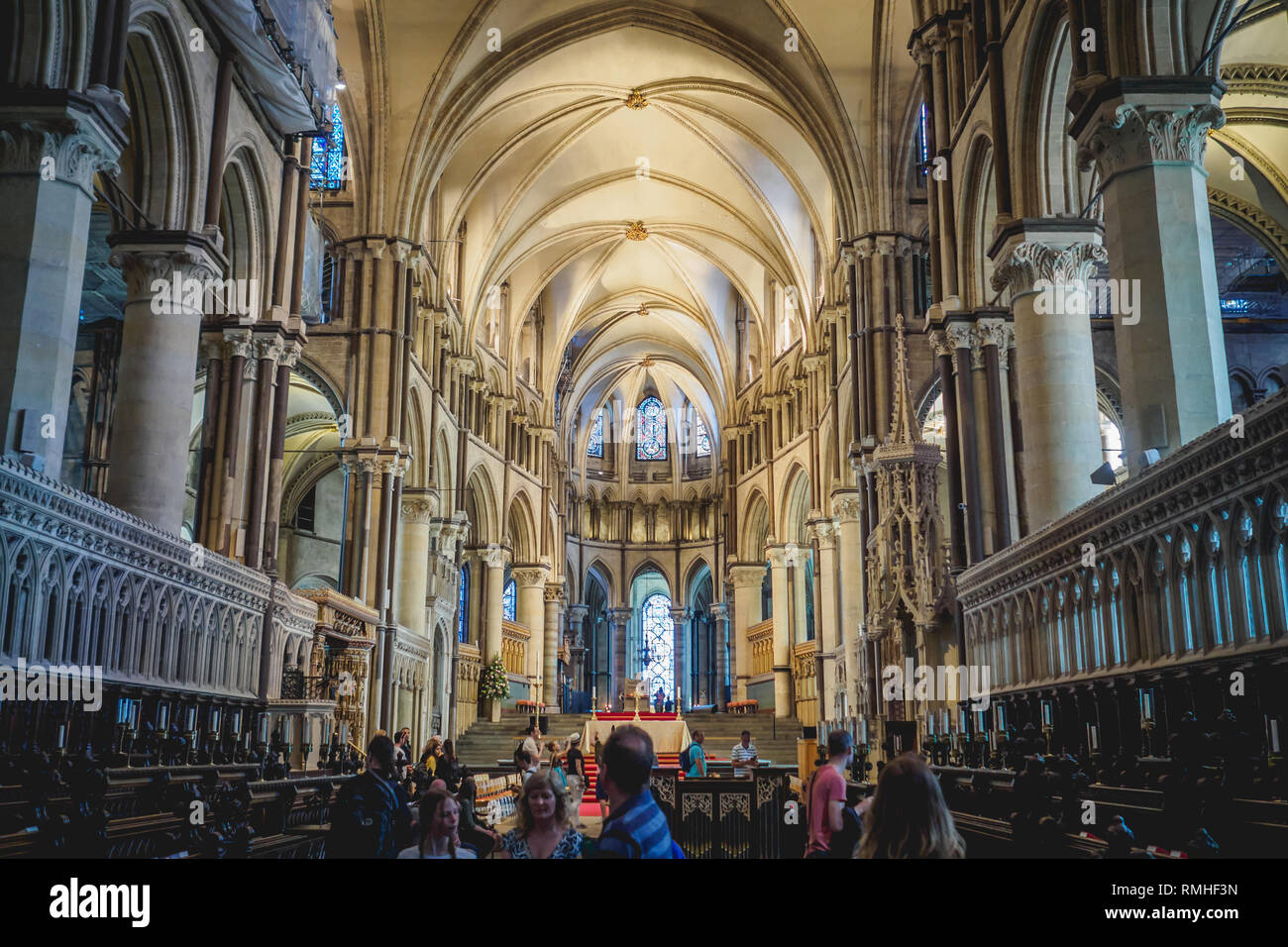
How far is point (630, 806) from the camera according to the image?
3.38 meters

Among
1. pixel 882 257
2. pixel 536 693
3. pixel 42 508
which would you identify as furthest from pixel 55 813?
pixel 536 693

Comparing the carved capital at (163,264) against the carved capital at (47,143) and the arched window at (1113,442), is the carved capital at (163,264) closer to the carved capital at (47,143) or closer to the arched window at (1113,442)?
the carved capital at (47,143)

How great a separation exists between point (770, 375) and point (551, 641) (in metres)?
12.9

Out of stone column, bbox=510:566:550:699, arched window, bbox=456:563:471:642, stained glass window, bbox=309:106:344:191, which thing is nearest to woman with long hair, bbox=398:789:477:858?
stained glass window, bbox=309:106:344:191

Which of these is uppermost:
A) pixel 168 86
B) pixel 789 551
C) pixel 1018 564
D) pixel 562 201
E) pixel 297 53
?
pixel 562 201

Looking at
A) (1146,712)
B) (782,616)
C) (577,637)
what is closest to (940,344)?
(1146,712)

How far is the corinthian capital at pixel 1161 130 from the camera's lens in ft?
30.6

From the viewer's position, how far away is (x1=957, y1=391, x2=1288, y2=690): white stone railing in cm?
685

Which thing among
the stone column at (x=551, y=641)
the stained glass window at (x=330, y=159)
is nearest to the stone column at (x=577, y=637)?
the stone column at (x=551, y=641)

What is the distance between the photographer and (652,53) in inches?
1067

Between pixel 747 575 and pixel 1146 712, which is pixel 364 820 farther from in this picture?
pixel 747 575

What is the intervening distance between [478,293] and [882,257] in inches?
509

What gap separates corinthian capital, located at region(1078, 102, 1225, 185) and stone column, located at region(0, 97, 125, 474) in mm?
8967

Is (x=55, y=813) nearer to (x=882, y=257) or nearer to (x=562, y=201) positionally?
(x=882, y=257)
